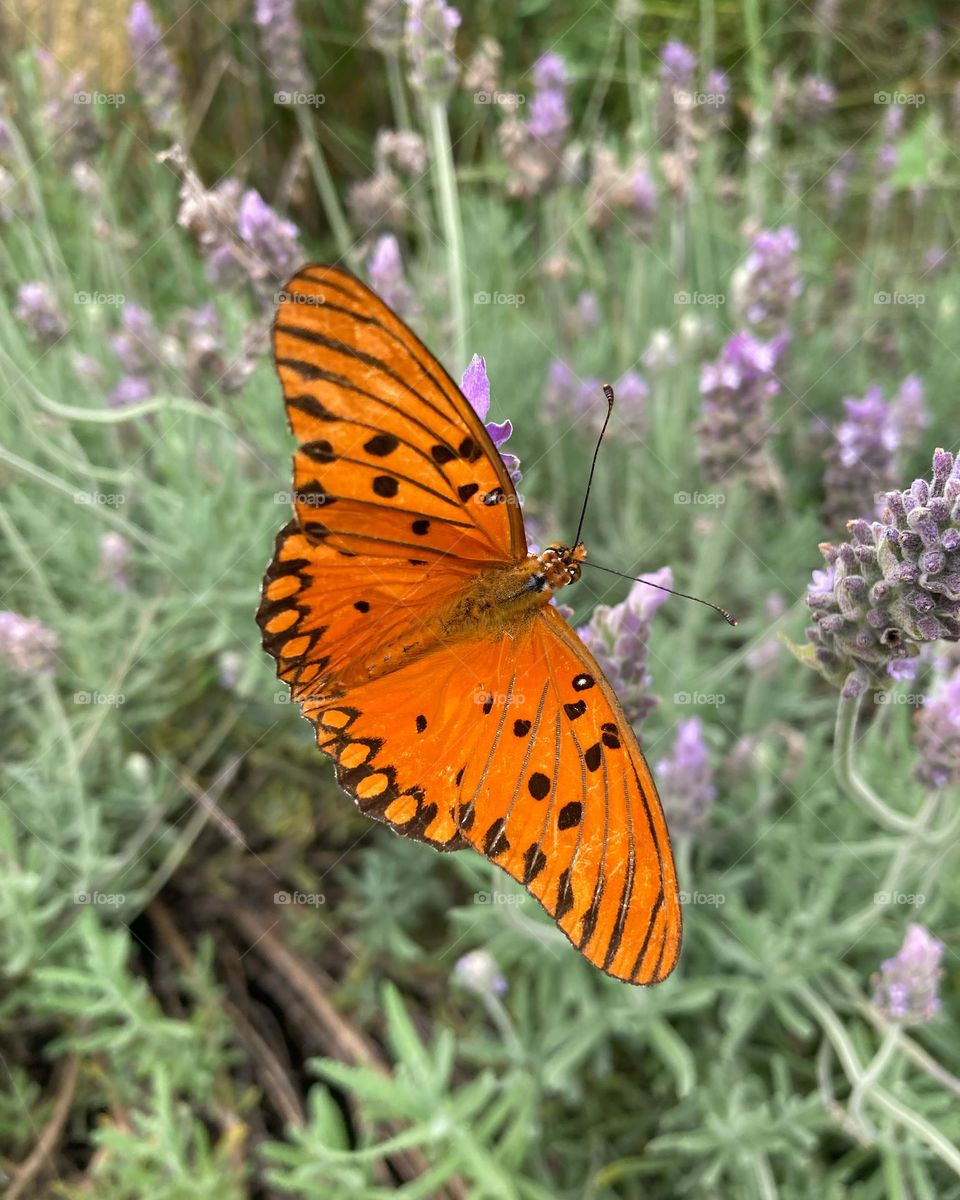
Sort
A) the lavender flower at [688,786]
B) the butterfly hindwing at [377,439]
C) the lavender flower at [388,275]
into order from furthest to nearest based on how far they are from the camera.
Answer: the lavender flower at [388,275]
the lavender flower at [688,786]
the butterfly hindwing at [377,439]

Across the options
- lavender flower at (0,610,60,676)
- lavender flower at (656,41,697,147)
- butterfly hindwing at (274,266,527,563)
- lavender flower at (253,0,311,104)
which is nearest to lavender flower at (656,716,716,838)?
butterfly hindwing at (274,266,527,563)

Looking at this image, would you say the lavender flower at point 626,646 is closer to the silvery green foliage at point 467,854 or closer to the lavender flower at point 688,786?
the silvery green foliage at point 467,854

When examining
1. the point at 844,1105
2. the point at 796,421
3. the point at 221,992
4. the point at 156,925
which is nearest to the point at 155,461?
the point at 156,925

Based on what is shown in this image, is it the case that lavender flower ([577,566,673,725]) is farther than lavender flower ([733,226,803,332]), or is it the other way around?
lavender flower ([733,226,803,332])

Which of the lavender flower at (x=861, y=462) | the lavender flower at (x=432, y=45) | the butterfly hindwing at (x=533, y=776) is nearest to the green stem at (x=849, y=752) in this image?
the butterfly hindwing at (x=533, y=776)

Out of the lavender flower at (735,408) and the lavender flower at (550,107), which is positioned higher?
the lavender flower at (550,107)

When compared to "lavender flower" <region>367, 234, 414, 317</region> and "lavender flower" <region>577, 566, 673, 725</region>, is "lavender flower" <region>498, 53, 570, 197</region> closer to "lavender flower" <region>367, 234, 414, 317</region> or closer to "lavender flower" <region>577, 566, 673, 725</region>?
"lavender flower" <region>367, 234, 414, 317</region>
